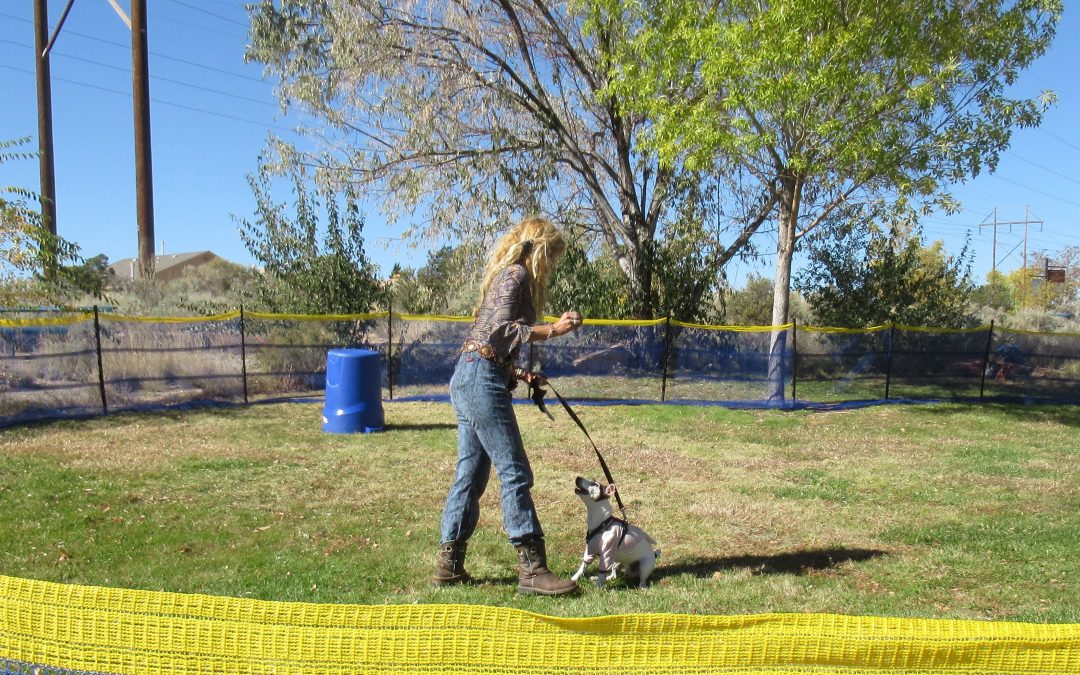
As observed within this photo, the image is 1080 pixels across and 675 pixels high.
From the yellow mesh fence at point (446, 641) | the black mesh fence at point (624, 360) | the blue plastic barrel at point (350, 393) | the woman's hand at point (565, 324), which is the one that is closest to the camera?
the yellow mesh fence at point (446, 641)

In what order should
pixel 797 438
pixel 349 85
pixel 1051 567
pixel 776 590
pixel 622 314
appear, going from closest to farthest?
pixel 776 590
pixel 1051 567
pixel 797 438
pixel 349 85
pixel 622 314

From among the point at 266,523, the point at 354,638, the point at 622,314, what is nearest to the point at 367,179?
the point at 622,314

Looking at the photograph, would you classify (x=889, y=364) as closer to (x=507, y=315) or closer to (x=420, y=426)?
(x=420, y=426)

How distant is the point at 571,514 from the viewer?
5.86 m

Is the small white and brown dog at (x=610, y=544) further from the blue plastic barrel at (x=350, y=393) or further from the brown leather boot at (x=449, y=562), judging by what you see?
the blue plastic barrel at (x=350, y=393)

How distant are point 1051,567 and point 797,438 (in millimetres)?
4800

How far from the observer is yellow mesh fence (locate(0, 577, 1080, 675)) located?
6.65ft

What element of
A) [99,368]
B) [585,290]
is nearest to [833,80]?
[585,290]

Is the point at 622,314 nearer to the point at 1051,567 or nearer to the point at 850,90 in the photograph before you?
the point at 850,90

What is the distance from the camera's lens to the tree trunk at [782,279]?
12.7 m

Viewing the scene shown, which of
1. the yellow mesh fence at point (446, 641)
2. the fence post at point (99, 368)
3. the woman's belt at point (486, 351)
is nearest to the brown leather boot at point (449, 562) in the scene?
the woman's belt at point (486, 351)

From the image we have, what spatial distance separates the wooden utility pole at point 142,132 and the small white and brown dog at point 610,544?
15.6 m

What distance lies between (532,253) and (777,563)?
7.95 ft

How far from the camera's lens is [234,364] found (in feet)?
40.0
